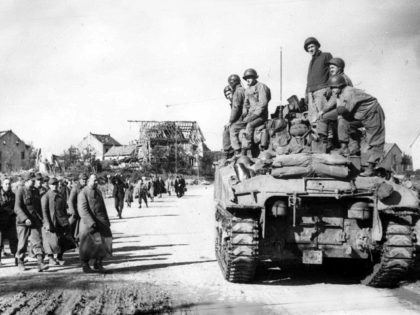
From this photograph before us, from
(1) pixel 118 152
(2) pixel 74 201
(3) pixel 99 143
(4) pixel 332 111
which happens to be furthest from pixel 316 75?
(3) pixel 99 143

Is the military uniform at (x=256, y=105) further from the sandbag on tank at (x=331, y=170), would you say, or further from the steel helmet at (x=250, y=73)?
the sandbag on tank at (x=331, y=170)

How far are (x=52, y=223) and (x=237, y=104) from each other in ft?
15.7

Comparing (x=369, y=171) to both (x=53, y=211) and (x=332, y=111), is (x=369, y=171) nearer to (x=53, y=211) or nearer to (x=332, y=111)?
(x=332, y=111)

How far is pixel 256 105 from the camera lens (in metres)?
12.2

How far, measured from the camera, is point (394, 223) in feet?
27.8

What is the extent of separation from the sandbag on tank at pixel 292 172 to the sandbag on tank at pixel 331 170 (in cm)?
11

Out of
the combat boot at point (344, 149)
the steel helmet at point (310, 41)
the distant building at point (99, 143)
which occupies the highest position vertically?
the distant building at point (99, 143)

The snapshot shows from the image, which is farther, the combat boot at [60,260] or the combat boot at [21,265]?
the combat boot at [60,260]

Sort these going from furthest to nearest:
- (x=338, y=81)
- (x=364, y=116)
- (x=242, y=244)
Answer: (x=338, y=81) → (x=364, y=116) → (x=242, y=244)

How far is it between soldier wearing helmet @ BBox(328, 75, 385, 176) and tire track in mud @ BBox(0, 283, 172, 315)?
13.9 ft

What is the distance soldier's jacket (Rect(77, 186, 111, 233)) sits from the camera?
10383 millimetres

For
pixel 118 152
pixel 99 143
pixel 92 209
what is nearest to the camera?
pixel 92 209

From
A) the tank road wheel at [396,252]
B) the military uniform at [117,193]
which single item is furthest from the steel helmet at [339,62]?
the military uniform at [117,193]

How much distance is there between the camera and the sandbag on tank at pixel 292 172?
343 inches
